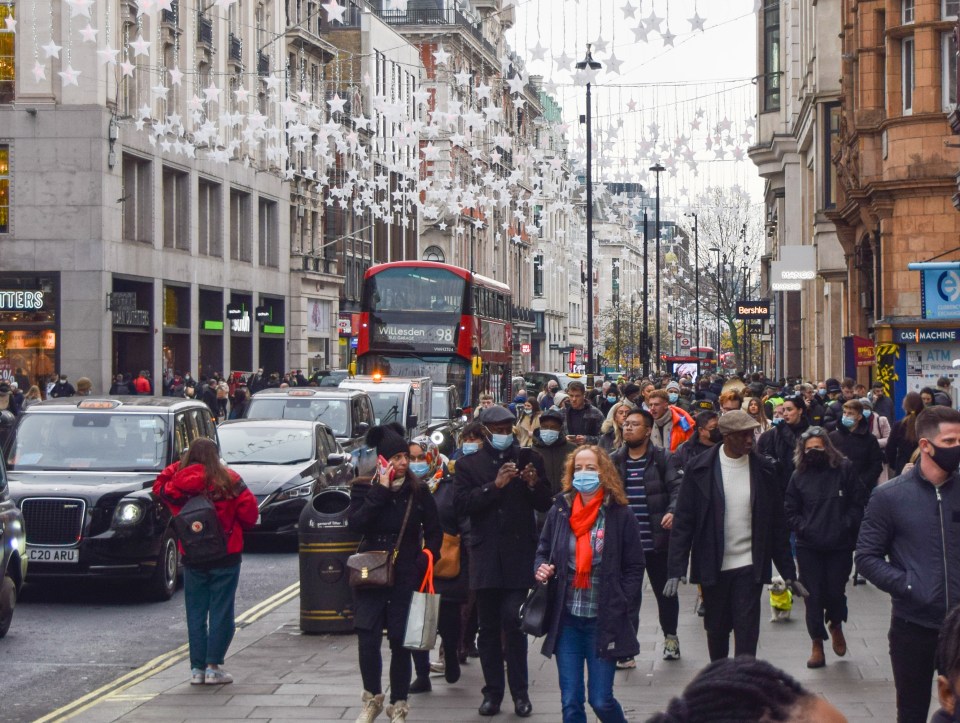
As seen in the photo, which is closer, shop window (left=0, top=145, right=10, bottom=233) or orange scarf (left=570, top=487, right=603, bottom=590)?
orange scarf (left=570, top=487, right=603, bottom=590)

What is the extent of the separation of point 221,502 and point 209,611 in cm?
72

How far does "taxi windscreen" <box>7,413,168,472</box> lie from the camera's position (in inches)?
573

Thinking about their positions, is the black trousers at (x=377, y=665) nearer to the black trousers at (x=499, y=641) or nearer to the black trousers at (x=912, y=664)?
the black trousers at (x=499, y=641)

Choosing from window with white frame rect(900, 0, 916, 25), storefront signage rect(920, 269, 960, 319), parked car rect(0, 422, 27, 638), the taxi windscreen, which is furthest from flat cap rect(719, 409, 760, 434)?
window with white frame rect(900, 0, 916, 25)

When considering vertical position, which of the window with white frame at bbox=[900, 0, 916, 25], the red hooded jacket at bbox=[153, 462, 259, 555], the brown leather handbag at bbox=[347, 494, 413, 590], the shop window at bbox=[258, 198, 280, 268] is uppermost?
the window with white frame at bbox=[900, 0, 916, 25]

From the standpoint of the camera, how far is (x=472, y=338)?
1344 inches

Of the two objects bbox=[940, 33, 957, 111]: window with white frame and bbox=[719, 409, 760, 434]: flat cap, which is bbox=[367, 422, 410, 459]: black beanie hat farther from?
bbox=[940, 33, 957, 111]: window with white frame

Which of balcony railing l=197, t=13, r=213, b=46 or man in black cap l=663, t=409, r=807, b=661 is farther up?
balcony railing l=197, t=13, r=213, b=46

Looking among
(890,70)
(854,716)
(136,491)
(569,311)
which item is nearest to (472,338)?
(890,70)

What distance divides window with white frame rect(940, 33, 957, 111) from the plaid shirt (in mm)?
18192

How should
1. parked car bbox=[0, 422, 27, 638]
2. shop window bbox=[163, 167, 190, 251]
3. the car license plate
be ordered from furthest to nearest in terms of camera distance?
1. shop window bbox=[163, 167, 190, 251]
2. the car license plate
3. parked car bbox=[0, 422, 27, 638]

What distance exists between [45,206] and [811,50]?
1976 centimetres

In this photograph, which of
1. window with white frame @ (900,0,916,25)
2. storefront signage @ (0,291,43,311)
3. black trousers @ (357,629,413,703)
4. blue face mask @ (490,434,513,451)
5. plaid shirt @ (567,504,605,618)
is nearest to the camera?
plaid shirt @ (567,504,605,618)

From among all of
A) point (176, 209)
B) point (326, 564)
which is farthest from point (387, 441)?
point (176, 209)
